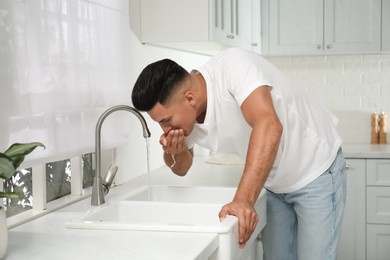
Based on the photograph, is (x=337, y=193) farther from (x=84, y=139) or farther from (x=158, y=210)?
(x=84, y=139)

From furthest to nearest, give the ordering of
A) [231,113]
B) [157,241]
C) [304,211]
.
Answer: [304,211]
[231,113]
[157,241]

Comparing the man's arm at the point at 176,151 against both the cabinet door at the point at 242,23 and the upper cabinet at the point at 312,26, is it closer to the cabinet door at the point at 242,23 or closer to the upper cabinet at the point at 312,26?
the cabinet door at the point at 242,23

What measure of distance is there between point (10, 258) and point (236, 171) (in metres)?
1.76

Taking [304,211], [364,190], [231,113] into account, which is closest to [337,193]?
[304,211]

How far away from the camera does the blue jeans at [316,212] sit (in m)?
2.14

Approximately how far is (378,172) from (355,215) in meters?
0.32

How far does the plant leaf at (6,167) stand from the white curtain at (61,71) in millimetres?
353

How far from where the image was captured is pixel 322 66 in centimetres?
460

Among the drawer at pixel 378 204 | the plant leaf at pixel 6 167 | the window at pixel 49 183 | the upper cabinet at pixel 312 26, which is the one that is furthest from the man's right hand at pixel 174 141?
the drawer at pixel 378 204

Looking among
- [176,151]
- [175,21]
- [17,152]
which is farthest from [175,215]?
[175,21]

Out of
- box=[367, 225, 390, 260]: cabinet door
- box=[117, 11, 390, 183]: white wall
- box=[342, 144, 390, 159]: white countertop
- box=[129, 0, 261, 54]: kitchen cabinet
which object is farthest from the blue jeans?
box=[117, 11, 390, 183]: white wall

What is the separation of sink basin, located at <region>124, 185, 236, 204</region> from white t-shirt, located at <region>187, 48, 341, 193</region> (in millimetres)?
239

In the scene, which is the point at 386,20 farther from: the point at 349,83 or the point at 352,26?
the point at 349,83

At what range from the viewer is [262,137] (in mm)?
1734
